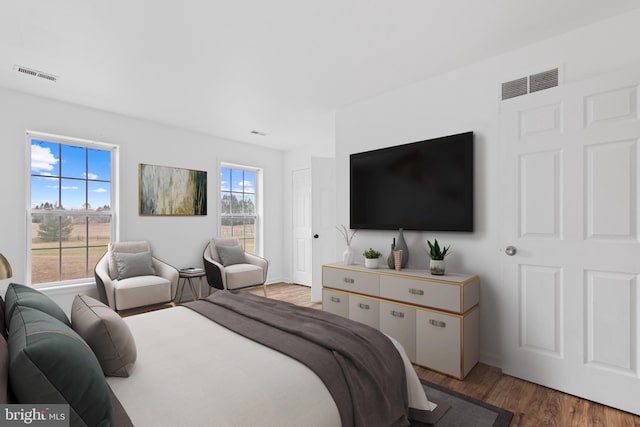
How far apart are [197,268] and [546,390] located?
4.19 meters

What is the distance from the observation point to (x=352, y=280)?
3.09m

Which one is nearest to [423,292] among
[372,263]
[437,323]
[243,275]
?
→ [437,323]

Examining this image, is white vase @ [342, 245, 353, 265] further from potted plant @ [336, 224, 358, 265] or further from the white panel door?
the white panel door

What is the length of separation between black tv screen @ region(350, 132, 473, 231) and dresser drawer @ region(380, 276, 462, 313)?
57 centimetres

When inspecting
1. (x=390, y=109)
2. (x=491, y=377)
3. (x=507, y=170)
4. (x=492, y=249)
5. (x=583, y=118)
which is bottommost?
(x=491, y=377)

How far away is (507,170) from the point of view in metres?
2.48

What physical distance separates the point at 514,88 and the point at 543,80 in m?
0.19

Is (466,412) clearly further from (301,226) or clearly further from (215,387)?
(301,226)

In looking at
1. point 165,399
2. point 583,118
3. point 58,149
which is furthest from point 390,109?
point 58,149

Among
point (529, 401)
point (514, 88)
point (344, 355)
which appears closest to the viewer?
point (344, 355)

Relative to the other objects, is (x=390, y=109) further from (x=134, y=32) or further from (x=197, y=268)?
(x=197, y=268)

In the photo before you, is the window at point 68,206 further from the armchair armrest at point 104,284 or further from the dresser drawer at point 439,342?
the dresser drawer at point 439,342

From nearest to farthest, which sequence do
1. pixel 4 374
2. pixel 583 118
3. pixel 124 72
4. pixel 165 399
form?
pixel 4 374 → pixel 165 399 → pixel 583 118 → pixel 124 72

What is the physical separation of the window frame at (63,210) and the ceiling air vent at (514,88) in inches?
170
